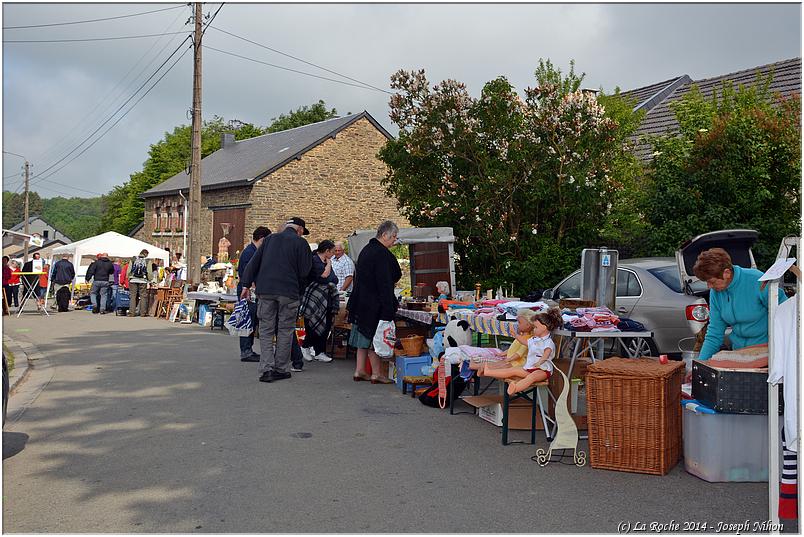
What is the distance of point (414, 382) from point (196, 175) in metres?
16.5

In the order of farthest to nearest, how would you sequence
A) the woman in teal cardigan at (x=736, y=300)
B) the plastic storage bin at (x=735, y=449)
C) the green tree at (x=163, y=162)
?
1. the green tree at (x=163, y=162)
2. the woman in teal cardigan at (x=736, y=300)
3. the plastic storage bin at (x=735, y=449)

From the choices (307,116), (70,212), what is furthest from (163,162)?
(70,212)

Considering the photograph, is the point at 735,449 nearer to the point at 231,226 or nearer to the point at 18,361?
the point at 18,361

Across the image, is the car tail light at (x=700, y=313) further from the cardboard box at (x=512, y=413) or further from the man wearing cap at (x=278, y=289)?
the man wearing cap at (x=278, y=289)

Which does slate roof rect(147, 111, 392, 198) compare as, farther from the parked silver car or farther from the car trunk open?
the car trunk open

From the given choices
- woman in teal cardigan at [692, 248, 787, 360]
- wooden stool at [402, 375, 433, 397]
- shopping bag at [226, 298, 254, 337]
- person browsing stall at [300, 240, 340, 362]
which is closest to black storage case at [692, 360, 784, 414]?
woman in teal cardigan at [692, 248, 787, 360]

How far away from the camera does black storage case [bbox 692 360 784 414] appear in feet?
17.7

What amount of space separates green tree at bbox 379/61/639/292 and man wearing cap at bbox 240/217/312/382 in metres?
5.87

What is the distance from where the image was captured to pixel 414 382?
9.07 m

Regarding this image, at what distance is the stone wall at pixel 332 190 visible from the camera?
34.8 meters

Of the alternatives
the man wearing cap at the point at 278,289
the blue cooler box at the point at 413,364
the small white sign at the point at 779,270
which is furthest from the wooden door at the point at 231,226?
the small white sign at the point at 779,270

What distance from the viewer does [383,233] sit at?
9.71m

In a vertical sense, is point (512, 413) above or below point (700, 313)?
below

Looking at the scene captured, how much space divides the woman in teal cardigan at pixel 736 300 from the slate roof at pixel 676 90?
14.8m
